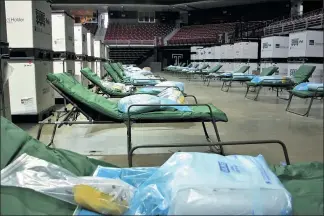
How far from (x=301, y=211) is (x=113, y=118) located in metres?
2.09

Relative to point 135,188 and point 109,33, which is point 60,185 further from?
point 109,33

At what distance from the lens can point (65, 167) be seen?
5.67 ft

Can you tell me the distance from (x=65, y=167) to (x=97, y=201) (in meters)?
0.50

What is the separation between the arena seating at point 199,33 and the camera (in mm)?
26130

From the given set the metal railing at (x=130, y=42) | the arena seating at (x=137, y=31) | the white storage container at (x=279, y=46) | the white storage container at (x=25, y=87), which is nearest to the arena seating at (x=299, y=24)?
the white storage container at (x=279, y=46)

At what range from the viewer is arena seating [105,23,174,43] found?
99.3 ft

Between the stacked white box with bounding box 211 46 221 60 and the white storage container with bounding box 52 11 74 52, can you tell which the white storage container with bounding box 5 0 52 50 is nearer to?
the white storage container with bounding box 52 11 74 52

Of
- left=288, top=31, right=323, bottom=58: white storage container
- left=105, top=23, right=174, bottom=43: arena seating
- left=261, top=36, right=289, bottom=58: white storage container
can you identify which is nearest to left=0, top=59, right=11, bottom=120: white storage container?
left=288, top=31, right=323, bottom=58: white storage container

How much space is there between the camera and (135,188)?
59.2 inches

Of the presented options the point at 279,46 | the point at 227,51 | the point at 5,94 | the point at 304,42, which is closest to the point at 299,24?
the point at 279,46

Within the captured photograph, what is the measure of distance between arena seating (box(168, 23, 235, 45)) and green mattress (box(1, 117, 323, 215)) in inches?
936

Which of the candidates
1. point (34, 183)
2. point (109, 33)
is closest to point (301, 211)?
point (34, 183)

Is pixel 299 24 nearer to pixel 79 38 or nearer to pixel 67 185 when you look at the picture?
pixel 79 38

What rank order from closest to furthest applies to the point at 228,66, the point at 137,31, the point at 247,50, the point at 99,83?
the point at 99,83, the point at 247,50, the point at 228,66, the point at 137,31
